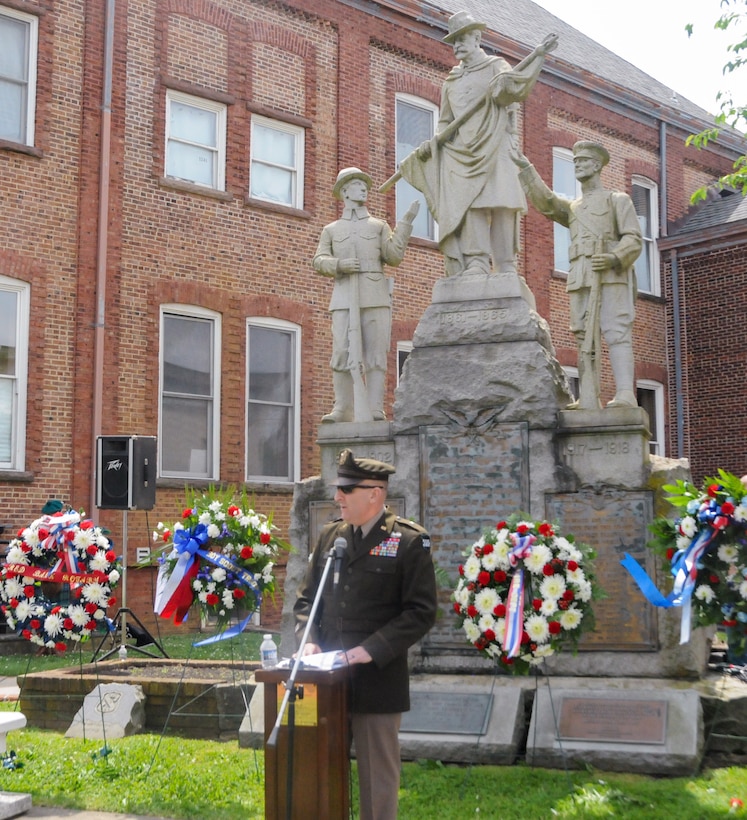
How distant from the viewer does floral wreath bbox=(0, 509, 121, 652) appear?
7832 millimetres

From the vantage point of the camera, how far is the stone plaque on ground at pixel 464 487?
8.13 m

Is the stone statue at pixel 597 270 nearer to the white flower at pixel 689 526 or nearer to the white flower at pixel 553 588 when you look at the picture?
the white flower at pixel 553 588

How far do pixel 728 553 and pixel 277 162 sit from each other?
489 inches

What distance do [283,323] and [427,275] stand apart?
3125 mm

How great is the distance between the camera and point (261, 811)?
602 cm

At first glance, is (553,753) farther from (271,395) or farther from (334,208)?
(334,208)

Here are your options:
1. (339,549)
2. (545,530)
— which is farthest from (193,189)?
(339,549)

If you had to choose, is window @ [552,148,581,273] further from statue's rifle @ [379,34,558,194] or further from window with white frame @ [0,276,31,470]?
statue's rifle @ [379,34,558,194]

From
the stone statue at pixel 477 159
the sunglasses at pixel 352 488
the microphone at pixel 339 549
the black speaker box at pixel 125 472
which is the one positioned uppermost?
the stone statue at pixel 477 159

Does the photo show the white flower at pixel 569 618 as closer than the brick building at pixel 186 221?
Yes

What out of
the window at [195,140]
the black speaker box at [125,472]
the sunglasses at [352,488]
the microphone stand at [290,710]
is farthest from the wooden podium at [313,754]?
the window at [195,140]

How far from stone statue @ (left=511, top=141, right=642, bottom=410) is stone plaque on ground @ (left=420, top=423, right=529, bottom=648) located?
3.20ft

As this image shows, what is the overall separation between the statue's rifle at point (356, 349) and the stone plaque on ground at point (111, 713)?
9.65ft

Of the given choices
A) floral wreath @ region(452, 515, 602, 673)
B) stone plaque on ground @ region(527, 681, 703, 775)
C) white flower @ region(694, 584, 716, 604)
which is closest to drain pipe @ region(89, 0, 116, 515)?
stone plaque on ground @ region(527, 681, 703, 775)
